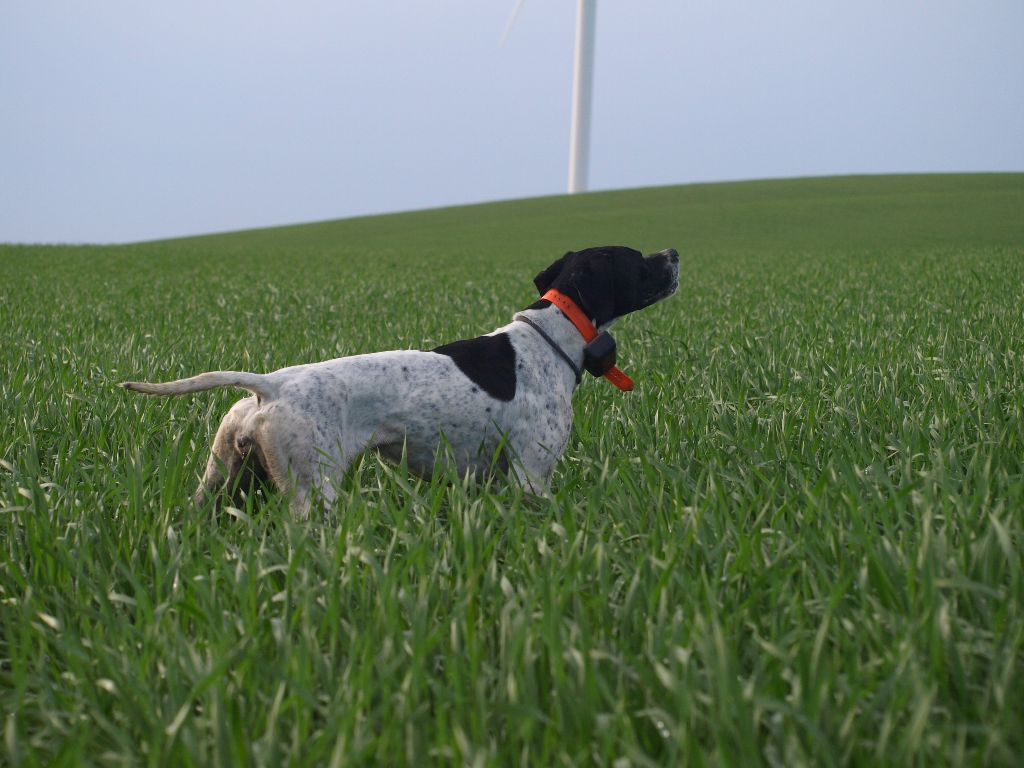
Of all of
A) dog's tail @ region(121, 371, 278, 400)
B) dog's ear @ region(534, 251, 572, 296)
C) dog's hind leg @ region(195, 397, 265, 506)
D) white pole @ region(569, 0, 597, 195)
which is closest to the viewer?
dog's tail @ region(121, 371, 278, 400)

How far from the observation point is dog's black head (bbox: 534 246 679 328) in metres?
4.22

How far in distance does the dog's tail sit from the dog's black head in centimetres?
143

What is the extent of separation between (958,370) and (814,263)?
17.7 m

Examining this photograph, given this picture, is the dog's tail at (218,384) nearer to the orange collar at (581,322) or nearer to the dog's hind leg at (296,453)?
the dog's hind leg at (296,453)

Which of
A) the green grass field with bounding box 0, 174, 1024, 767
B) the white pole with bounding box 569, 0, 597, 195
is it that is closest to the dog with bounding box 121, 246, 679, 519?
the green grass field with bounding box 0, 174, 1024, 767

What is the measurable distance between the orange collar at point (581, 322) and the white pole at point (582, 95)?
4850 cm

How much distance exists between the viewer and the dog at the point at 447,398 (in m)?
3.52

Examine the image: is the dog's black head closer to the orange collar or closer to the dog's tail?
the orange collar

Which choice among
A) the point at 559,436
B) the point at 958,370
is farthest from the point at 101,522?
the point at 958,370

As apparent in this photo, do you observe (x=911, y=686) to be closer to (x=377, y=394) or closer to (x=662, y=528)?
(x=662, y=528)

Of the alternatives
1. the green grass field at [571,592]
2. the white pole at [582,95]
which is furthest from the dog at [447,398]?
the white pole at [582,95]

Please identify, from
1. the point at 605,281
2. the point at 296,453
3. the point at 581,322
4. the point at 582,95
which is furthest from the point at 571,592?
the point at 582,95

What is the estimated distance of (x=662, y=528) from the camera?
303cm

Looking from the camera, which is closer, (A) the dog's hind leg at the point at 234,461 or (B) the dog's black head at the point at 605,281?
(A) the dog's hind leg at the point at 234,461
